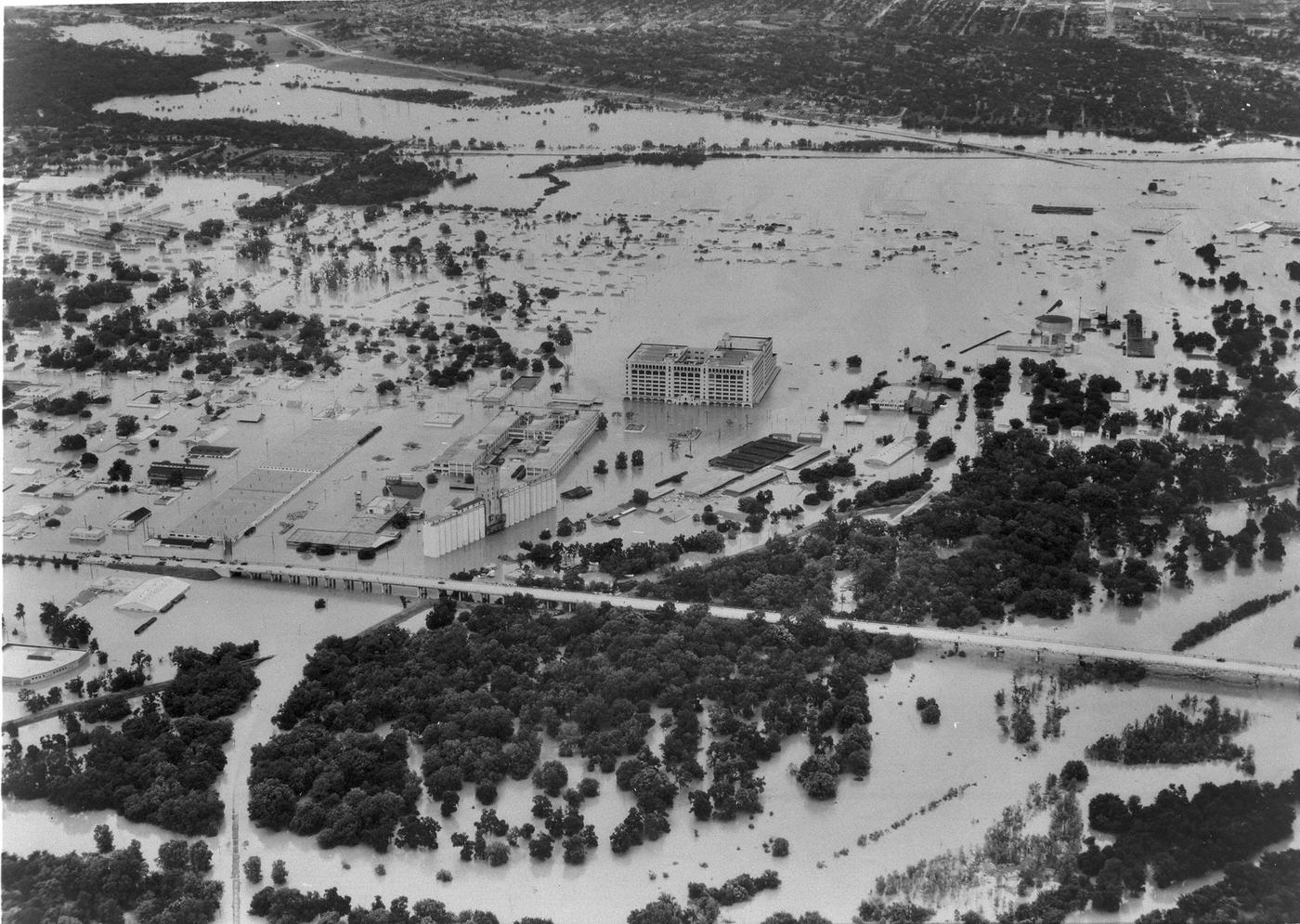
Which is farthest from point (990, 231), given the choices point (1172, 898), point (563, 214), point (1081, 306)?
point (1172, 898)

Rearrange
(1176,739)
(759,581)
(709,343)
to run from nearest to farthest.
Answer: (1176,739) < (759,581) < (709,343)

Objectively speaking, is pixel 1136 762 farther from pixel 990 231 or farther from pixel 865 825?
pixel 990 231

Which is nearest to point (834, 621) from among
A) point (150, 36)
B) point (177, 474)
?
point (177, 474)

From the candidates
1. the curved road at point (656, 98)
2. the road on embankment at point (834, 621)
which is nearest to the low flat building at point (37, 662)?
the road on embankment at point (834, 621)

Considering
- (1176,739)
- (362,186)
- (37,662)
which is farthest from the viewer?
(362,186)

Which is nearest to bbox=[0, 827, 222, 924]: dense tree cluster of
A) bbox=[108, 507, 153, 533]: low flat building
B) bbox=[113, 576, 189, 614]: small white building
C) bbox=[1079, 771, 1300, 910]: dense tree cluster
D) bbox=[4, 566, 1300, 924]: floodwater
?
bbox=[4, 566, 1300, 924]: floodwater

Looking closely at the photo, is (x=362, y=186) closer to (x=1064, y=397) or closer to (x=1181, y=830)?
(x=1064, y=397)

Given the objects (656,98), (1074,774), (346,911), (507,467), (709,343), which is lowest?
(346,911)
